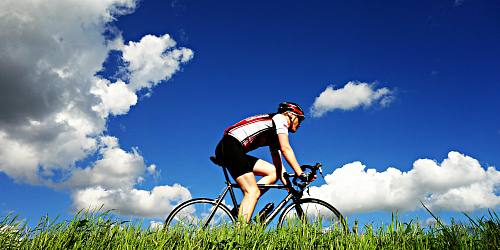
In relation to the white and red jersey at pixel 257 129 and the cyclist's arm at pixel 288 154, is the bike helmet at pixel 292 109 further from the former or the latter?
the cyclist's arm at pixel 288 154

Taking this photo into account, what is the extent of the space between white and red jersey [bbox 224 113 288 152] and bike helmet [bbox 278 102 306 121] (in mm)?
223

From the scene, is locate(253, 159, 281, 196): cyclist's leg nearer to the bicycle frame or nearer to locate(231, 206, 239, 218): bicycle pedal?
the bicycle frame

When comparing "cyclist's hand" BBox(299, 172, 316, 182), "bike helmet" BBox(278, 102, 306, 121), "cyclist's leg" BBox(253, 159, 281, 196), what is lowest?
"cyclist's hand" BBox(299, 172, 316, 182)

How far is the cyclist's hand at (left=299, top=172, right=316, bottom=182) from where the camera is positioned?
443 centimetres

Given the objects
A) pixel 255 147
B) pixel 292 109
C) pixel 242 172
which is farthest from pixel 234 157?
pixel 292 109

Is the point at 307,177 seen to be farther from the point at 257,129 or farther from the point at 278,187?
the point at 257,129

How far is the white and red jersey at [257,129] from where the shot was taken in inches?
180

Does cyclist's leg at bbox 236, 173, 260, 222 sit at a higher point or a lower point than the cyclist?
lower

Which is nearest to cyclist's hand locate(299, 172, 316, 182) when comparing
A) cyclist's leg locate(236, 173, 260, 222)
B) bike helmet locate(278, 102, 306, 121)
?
cyclist's leg locate(236, 173, 260, 222)

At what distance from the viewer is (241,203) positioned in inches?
173

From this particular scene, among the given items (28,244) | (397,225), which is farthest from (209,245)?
(397,225)

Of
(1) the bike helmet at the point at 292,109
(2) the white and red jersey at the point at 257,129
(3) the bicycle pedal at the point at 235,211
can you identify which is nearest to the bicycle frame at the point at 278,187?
(3) the bicycle pedal at the point at 235,211

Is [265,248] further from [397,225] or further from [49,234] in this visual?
[49,234]

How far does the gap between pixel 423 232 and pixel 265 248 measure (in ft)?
6.30
